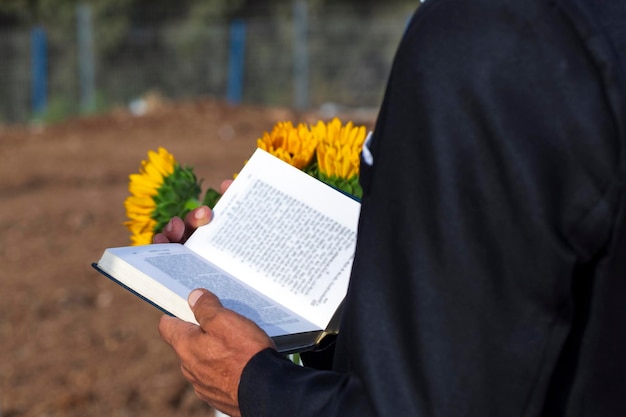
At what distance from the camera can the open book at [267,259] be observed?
1514 mm

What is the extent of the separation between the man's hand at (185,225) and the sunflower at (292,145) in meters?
0.23

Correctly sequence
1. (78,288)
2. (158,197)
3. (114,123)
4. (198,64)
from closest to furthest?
(158,197), (78,288), (114,123), (198,64)

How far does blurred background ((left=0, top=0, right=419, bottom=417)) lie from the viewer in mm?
5305

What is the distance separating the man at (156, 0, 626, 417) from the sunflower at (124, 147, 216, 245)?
1.03 metres

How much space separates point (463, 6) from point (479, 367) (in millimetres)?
408

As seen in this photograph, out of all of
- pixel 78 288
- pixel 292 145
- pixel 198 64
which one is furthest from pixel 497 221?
pixel 198 64

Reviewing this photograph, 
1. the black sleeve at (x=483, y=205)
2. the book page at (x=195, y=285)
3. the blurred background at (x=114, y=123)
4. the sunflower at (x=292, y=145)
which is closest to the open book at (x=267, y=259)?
the book page at (x=195, y=285)

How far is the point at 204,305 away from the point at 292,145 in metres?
0.60

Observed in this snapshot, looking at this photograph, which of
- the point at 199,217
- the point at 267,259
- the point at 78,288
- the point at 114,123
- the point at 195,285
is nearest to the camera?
the point at 195,285

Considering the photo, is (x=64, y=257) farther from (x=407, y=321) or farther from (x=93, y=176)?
(x=407, y=321)

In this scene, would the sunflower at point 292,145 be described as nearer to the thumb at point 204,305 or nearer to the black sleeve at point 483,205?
the thumb at point 204,305

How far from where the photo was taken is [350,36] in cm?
1966

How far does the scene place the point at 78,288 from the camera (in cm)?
657

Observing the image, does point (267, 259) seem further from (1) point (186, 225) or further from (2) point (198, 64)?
(2) point (198, 64)
